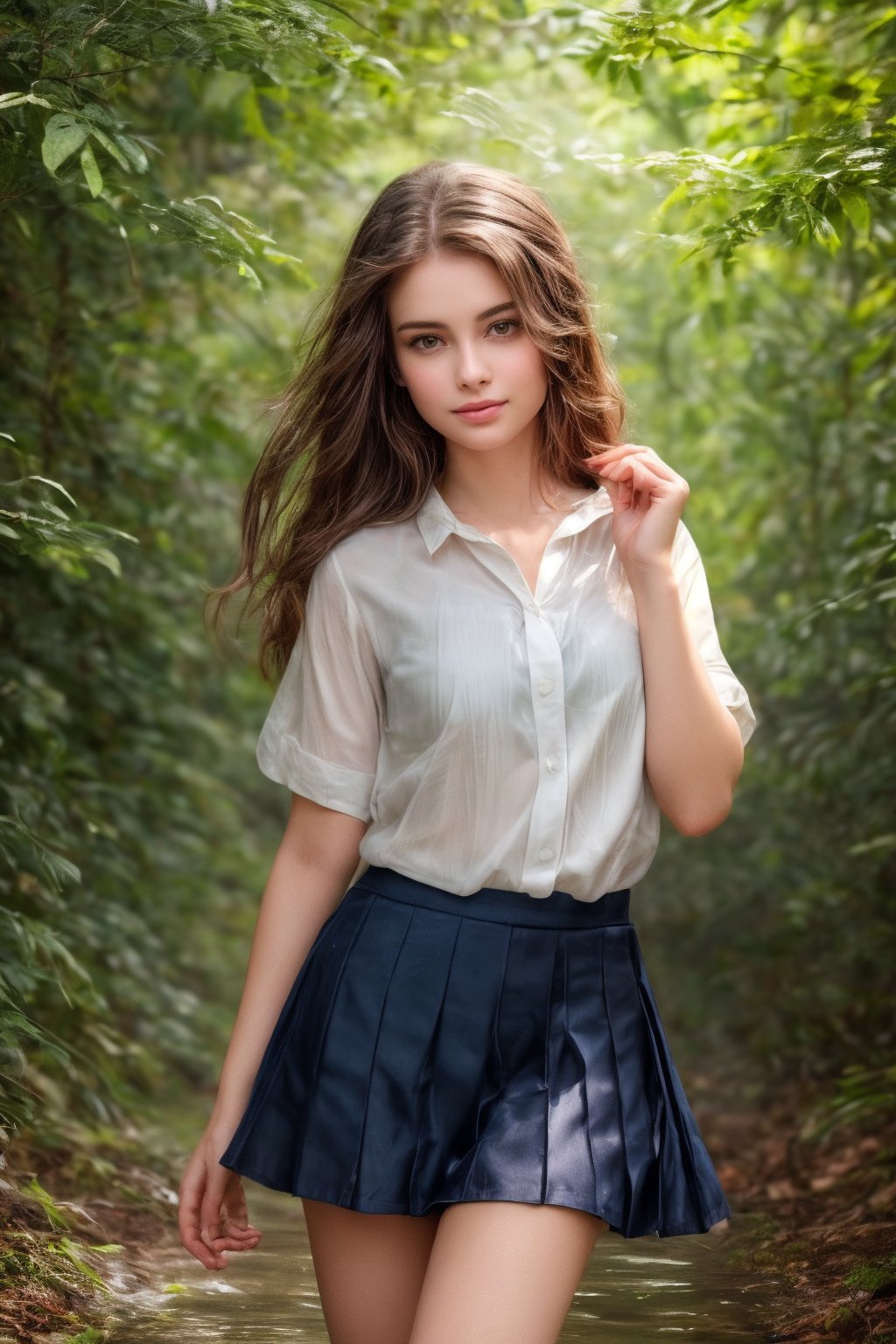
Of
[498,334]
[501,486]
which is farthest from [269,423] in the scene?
[498,334]

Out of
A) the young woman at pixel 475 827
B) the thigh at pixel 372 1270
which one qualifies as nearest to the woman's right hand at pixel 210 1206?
the young woman at pixel 475 827

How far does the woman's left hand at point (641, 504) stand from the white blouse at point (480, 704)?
97 mm

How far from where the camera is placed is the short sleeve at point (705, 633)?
7.23 feet

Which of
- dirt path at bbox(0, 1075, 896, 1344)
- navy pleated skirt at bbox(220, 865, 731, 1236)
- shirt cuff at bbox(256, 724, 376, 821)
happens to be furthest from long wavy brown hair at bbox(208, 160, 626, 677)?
dirt path at bbox(0, 1075, 896, 1344)

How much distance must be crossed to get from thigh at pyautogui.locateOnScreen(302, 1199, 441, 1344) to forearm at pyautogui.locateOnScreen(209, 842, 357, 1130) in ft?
0.68

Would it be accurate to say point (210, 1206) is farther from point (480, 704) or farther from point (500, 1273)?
point (480, 704)

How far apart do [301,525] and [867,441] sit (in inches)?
102

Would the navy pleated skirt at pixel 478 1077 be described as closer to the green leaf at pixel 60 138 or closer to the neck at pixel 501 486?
the neck at pixel 501 486

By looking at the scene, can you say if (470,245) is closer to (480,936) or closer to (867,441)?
(480,936)

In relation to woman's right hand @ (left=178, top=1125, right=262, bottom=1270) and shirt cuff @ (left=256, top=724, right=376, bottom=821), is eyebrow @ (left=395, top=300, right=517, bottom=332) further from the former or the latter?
woman's right hand @ (left=178, top=1125, right=262, bottom=1270)

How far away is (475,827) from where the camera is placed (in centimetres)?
210

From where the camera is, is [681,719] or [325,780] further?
[325,780]

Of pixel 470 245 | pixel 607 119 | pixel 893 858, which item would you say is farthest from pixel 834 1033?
pixel 470 245

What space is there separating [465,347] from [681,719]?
62cm
